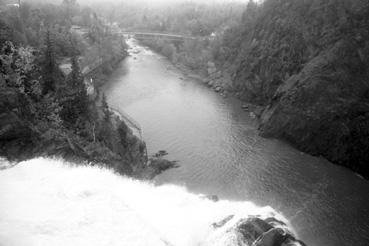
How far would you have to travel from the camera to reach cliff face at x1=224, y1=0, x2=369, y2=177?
50.3m

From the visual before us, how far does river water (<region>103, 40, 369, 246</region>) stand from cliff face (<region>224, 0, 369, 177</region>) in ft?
9.38

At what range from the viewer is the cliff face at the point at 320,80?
50.3 metres

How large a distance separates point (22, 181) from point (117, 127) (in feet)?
61.8

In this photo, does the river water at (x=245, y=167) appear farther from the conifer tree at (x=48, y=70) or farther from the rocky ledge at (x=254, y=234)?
the conifer tree at (x=48, y=70)

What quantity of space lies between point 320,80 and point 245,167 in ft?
67.8

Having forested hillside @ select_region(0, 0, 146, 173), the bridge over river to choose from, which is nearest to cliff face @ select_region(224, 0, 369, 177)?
forested hillside @ select_region(0, 0, 146, 173)

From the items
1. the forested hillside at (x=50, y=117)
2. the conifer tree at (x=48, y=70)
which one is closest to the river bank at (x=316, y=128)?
the forested hillside at (x=50, y=117)

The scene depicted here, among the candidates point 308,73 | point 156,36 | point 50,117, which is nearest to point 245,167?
point 308,73

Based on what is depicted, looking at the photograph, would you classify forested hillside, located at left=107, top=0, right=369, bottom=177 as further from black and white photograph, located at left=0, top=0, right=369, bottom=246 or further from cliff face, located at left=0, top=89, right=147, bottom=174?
cliff face, located at left=0, top=89, right=147, bottom=174

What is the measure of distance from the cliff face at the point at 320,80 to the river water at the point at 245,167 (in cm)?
286

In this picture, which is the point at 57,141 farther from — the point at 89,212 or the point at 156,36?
the point at 156,36

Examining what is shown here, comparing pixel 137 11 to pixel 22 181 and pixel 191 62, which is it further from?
pixel 22 181

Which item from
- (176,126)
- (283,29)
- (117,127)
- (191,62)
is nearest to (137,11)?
(191,62)

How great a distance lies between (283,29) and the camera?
7188cm
